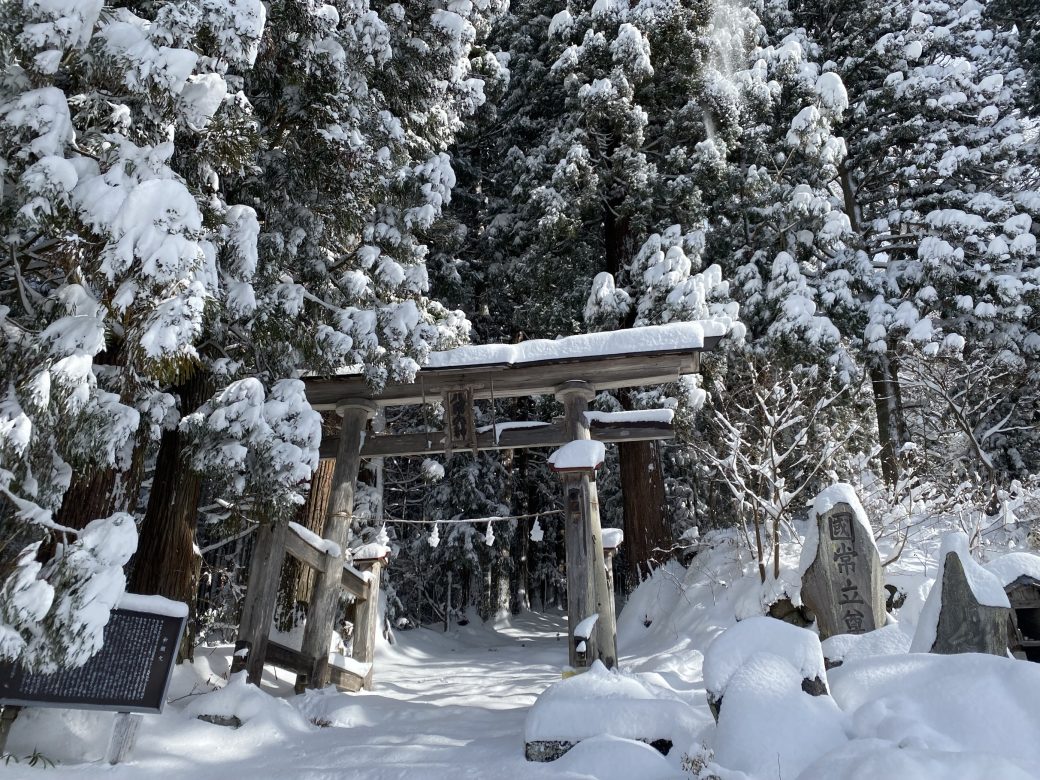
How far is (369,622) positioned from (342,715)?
7.47 feet

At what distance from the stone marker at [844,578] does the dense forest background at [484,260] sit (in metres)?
2.12

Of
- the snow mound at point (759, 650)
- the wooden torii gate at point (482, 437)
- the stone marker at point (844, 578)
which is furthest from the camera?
the wooden torii gate at point (482, 437)

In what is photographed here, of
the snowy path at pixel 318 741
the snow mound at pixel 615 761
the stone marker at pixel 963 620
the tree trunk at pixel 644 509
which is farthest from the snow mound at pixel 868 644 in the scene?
the tree trunk at pixel 644 509

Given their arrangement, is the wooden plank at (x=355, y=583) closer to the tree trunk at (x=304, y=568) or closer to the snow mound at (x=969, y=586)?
the tree trunk at (x=304, y=568)

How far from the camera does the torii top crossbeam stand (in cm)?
707

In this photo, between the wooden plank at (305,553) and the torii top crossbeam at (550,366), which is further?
the torii top crossbeam at (550,366)

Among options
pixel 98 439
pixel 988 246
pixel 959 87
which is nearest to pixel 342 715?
pixel 98 439

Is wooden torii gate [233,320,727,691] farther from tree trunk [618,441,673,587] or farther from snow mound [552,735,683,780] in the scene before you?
tree trunk [618,441,673,587]

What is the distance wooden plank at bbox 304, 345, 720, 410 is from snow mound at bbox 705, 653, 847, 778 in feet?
12.3

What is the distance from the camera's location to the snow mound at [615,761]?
13.0 feet

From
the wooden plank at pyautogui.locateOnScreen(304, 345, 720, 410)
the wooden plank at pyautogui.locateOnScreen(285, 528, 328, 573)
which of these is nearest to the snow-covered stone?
the wooden plank at pyautogui.locateOnScreen(285, 528, 328, 573)

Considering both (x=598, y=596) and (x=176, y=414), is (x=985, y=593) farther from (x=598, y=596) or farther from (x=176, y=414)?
(x=176, y=414)

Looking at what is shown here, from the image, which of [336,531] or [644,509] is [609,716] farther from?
[644,509]

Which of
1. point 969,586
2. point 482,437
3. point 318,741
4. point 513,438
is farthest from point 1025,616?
point 318,741
